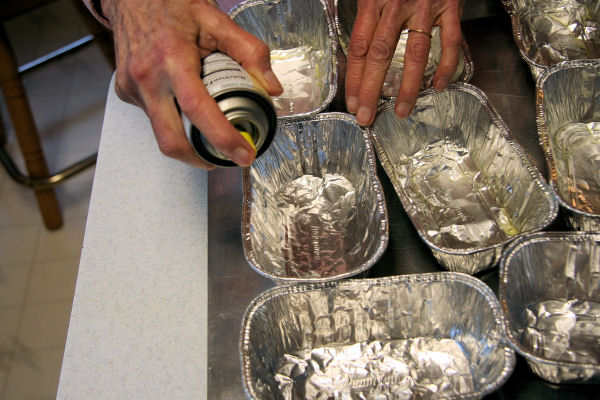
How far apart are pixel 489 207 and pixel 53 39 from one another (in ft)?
7.47

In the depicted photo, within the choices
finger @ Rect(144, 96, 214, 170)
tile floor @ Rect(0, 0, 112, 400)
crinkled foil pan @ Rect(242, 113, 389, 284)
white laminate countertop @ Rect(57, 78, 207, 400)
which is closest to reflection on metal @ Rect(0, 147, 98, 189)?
tile floor @ Rect(0, 0, 112, 400)

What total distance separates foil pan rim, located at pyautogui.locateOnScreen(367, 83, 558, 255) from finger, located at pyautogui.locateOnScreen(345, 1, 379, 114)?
77 mm

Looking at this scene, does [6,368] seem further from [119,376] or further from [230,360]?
[230,360]

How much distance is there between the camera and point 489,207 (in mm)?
989

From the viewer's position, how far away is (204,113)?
65 centimetres

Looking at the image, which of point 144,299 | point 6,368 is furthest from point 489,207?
point 6,368

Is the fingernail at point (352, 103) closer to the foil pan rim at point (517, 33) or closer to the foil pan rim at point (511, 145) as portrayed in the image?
the foil pan rim at point (511, 145)

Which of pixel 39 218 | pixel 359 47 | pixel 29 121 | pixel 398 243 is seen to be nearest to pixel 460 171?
pixel 398 243

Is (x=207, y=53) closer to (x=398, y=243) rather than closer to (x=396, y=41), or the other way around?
(x=396, y=41)

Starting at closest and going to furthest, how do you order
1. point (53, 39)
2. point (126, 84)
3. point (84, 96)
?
point (126, 84), point (84, 96), point (53, 39)

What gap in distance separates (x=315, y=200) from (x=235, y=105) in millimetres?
434

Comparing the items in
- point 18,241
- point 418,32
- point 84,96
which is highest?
point 418,32

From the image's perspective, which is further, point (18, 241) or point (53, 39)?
point (53, 39)

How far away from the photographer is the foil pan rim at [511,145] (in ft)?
2.57
